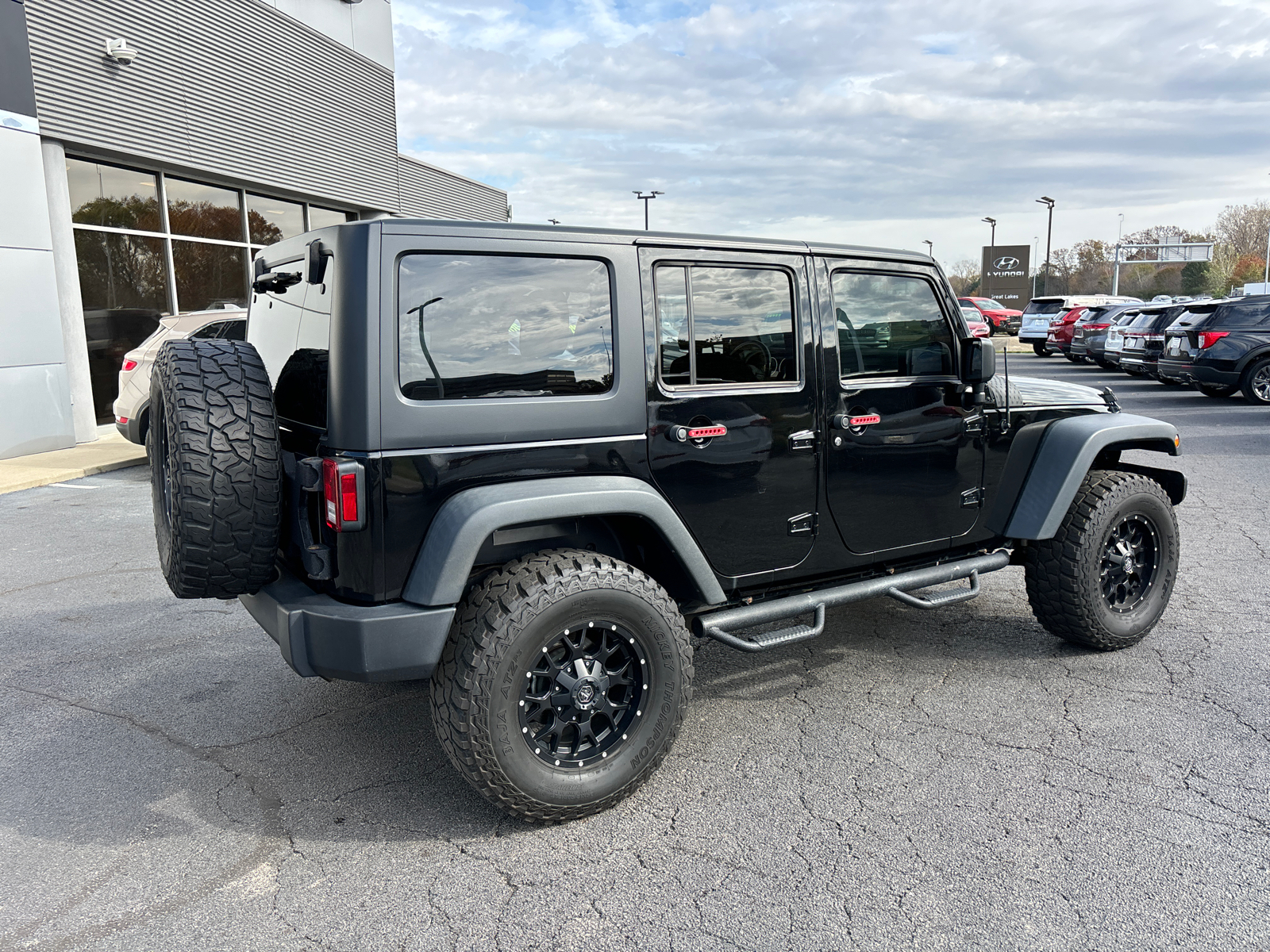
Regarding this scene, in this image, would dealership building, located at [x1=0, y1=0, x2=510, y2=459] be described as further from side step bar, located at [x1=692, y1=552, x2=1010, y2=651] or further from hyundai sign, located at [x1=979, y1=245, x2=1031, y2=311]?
hyundai sign, located at [x1=979, y1=245, x2=1031, y2=311]

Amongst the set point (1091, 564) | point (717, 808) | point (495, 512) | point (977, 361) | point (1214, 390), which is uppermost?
point (977, 361)

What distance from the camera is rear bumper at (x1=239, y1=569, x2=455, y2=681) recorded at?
276 cm

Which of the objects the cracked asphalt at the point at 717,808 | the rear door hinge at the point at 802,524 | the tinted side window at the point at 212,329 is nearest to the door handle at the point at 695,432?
the rear door hinge at the point at 802,524

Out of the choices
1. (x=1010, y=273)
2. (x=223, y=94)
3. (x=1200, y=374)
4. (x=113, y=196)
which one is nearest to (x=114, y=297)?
(x=113, y=196)

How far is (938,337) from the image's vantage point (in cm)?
404

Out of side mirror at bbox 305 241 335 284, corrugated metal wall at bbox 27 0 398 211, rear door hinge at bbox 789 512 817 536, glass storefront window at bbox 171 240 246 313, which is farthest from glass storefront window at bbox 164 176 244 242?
rear door hinge at bbox 789 512 817 536

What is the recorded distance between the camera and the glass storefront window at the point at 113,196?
40.1 feet

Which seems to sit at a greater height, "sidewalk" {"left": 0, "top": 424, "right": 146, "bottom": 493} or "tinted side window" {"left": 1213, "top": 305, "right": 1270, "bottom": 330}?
"tinted side window" {"left": 1213, "top": 305, "right": 1270, "bottom": 330}

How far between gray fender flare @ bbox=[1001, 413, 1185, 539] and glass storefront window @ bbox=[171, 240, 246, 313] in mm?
12417

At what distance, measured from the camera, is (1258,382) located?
47.7 ft

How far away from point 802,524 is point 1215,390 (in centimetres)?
1459

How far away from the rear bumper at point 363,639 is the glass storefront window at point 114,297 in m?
11.6

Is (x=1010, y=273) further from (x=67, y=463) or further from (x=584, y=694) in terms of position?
(x=584, y=694)

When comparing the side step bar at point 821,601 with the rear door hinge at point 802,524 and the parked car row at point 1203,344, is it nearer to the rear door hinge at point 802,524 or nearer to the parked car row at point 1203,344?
the rear door hinge at point 802,524
